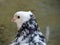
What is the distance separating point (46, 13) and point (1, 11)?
0.45 metres

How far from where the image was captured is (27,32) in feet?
2.95

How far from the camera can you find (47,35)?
5.78ft

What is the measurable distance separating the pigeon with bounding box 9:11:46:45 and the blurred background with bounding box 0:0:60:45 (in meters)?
0.68

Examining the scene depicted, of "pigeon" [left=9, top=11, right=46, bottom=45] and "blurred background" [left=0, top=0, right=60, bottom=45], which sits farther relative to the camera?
"blurred background" [left=0, top=0, right=60, bottom=45]

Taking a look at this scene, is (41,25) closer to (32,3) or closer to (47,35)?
(47,35)

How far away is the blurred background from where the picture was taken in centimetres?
161

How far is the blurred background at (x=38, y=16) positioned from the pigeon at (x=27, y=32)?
0.68m

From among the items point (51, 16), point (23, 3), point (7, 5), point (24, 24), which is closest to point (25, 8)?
point (23, 3)

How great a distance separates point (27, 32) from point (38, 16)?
852 mm

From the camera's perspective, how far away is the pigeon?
0.87 metres

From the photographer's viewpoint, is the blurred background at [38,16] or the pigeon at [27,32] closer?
the pigeon at [27,32]

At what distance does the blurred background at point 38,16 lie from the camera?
5.27ft

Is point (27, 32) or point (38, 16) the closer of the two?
point (27, 32)

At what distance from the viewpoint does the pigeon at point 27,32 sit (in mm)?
875
